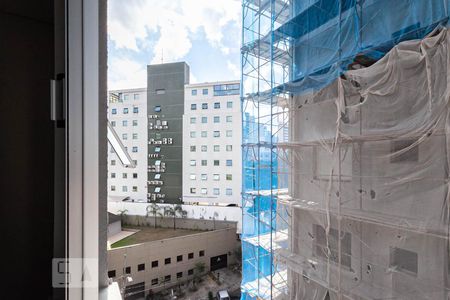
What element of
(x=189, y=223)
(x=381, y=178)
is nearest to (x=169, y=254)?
(x=189, y=223)

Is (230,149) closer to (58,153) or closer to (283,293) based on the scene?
(283,293)

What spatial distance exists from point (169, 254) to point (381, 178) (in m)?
3.86

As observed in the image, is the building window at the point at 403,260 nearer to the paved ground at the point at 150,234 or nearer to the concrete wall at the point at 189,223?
the paved ground at the point at 150,234

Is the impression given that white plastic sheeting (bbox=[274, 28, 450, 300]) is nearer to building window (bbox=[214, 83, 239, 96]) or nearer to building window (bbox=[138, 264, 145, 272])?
building window (bbox=[138, 264, 145, 272])

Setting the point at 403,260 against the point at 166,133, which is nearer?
the point at 403,260

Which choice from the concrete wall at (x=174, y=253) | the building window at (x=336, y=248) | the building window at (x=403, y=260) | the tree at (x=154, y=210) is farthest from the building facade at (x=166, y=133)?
the building window at (x=403, y=260)

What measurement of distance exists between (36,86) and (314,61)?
224 cm

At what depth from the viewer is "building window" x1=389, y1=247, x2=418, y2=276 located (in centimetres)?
142

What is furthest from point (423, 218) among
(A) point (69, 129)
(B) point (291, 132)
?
(A) point (69, 129)

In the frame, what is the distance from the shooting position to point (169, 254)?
14.1 ft

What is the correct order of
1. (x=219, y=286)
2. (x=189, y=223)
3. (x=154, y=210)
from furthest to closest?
(x=189, y=223)
(x=154, y=210)
(x=219, y=286)

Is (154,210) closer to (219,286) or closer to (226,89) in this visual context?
(219,286)

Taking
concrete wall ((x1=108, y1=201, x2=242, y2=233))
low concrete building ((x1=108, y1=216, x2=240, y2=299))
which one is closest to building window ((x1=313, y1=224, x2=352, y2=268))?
low concrete building ((x1=108, y1=216, x2=240, y2=299))

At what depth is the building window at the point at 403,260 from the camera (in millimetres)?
1422
